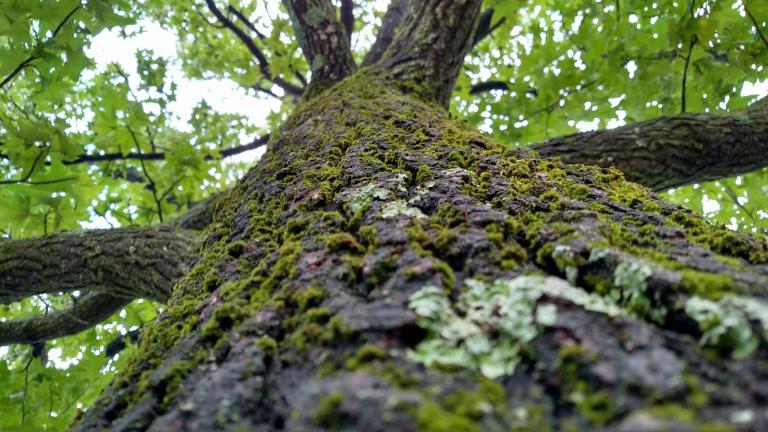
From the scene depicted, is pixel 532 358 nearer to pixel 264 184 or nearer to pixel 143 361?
pixel 143 361

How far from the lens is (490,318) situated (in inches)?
31.6

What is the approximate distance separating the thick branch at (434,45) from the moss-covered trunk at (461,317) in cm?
164

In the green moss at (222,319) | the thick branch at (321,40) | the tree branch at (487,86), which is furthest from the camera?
the tree branch at (487,86)

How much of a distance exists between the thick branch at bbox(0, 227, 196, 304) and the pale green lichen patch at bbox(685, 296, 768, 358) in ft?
7.46

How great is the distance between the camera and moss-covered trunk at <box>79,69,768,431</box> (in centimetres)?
62

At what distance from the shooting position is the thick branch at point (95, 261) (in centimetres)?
256

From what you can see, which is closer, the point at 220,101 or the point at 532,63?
the point at 532,63

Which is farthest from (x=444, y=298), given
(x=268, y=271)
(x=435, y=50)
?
(x=435, y=50)

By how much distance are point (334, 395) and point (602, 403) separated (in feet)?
1.07

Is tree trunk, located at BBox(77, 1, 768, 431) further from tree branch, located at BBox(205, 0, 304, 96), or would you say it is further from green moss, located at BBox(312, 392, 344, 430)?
tree branch, located at BBox(205, 0, 304, 96)

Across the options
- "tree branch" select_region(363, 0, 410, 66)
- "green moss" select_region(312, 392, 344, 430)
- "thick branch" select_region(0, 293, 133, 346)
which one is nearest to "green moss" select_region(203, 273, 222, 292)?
"green moss" select_region(312, 392, 344, 430)

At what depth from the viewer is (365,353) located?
2.42 ft

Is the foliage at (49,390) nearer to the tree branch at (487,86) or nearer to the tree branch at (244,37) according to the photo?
the tree branch at (244,37)

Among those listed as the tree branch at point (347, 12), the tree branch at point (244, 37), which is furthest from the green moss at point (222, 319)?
the tree branch at point (347, 12)
